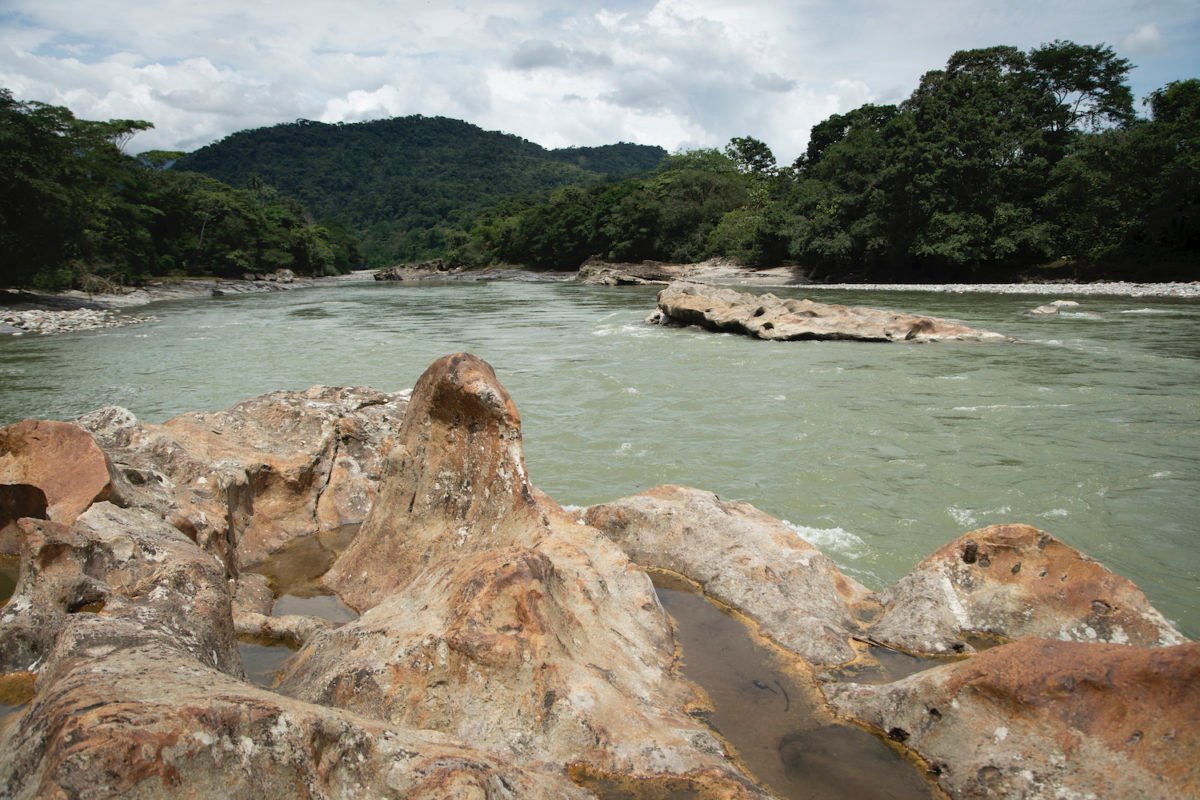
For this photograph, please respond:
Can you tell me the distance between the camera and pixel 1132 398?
12.3m

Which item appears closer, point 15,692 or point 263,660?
point 15,692

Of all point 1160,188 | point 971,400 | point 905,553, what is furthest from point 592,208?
point 905,553

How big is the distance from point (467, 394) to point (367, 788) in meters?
2.86

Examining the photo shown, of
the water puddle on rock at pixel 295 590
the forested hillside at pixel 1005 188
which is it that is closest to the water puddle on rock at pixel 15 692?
the water puddle on rock at pixel 295 590

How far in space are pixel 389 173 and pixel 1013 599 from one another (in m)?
178

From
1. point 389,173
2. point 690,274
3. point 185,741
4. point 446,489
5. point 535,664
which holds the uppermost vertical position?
point 389,173

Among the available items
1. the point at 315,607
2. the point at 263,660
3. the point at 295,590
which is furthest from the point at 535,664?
the point at 295,590

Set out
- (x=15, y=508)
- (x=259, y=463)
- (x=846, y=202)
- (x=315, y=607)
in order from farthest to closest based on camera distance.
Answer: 1. (x=846, y=202)
2. (x=259, y=463)
3. (x=315, y=607)
4. (x=15, y=508)

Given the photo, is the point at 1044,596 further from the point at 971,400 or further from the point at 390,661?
the point at 971,400

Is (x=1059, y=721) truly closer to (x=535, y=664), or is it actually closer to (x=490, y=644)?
(x=535, y=664)

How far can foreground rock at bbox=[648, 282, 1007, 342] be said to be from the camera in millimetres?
19891

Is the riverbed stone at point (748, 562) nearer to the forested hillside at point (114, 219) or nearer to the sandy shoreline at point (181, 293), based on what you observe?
the sandy shoreline at point (181, 293)

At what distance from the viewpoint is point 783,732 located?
318 cm

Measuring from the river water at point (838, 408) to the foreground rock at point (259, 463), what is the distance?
7.76 feet
